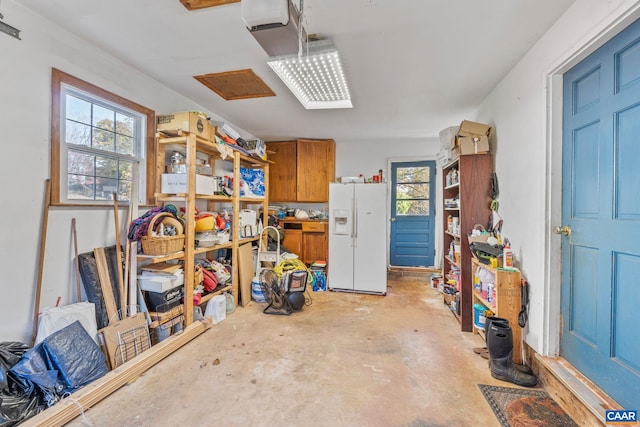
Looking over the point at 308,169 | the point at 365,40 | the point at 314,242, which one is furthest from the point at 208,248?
the point at 308,169

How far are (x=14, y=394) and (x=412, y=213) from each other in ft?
16.5

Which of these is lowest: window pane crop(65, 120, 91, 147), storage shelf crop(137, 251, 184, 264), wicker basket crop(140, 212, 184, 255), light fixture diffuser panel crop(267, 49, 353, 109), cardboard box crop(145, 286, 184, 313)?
cardboard box crop(145, 286, 184, 313)

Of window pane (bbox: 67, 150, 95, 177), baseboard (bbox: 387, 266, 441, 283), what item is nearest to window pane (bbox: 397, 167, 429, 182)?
baseboard (bbox: 387, 266, 441, 283)

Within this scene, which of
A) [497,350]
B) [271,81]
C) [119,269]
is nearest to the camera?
[497,350]

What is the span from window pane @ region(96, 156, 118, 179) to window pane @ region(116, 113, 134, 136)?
1.01ft

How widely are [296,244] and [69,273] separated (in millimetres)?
3215

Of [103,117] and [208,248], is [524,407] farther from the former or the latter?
[103,117]

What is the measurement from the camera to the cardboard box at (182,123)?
8.57 ft

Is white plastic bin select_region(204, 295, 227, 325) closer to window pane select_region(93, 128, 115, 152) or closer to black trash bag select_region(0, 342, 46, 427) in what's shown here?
black trash bag select_region(0, 342, 46, 427)

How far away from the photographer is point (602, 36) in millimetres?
1459

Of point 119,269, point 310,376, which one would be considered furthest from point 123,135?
point 310,376

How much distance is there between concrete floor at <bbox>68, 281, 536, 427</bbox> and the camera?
1584 millimetres

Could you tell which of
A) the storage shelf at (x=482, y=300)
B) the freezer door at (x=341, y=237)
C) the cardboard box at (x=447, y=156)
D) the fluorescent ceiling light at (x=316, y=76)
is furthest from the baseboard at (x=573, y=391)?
the fluorescent ceiling light at (x=316, y=76)

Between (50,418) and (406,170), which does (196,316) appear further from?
(406,170)
